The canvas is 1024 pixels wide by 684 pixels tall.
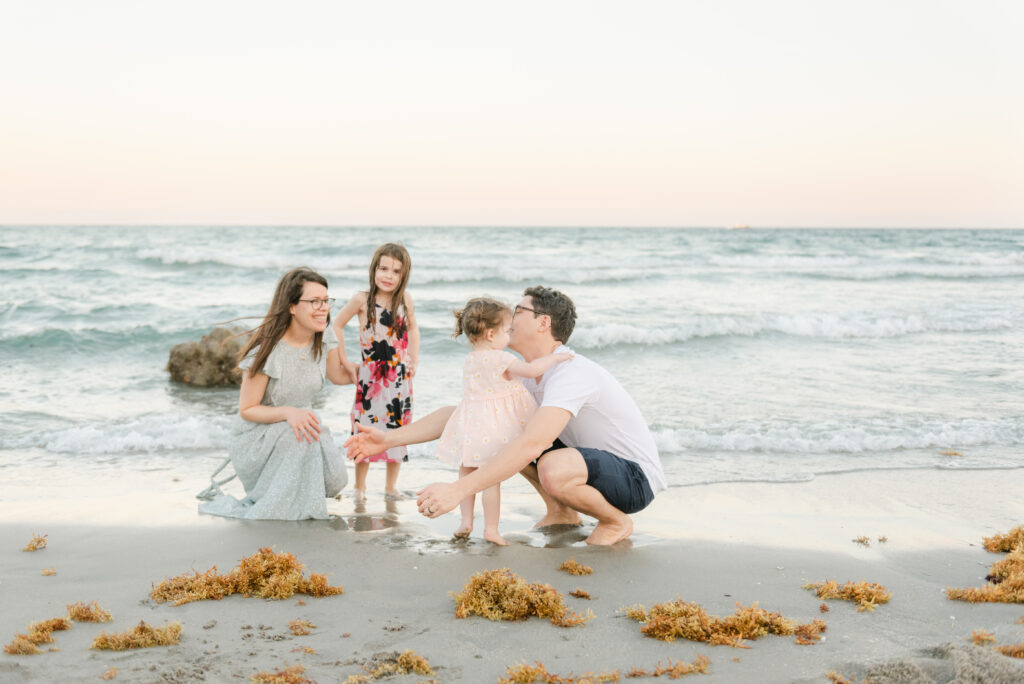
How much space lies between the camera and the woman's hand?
5.00 metres

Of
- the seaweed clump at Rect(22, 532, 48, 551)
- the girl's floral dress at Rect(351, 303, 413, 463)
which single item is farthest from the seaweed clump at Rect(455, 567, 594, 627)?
the girl's floral dress at Rect(351, 303, 413, 463)

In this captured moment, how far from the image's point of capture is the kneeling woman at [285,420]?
5078 mm

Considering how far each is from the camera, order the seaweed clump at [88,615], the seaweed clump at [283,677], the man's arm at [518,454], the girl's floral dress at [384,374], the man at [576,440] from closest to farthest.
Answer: the seaweed clump at [283,677]
the seaweed clump at [88,615]
the man's arm at [518,454]
the man at [576,440]
the girl's floral dress at [384,374]

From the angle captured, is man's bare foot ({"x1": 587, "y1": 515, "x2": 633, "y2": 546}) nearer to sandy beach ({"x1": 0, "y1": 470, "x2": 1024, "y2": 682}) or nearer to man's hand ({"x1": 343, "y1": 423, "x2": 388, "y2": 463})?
sandy beach ({"x1": 0, "y1": 470, "x2": 1024, "y2": 682})

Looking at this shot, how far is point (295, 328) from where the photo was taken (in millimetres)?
5199

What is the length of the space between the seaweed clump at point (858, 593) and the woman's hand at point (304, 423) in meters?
3.05

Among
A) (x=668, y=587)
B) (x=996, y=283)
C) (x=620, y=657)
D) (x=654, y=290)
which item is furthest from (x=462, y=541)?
(x=996, y=283)

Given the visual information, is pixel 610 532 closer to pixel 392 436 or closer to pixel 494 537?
pixel 494 537

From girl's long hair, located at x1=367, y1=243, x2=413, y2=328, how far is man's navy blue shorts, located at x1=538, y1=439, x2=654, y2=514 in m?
2.14

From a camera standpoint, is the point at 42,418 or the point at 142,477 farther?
the point at 42,418

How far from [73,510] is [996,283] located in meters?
27.4

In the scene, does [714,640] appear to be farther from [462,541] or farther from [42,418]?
[42,418]

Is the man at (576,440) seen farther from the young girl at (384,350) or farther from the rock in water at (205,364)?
the rock in water at (205,364)

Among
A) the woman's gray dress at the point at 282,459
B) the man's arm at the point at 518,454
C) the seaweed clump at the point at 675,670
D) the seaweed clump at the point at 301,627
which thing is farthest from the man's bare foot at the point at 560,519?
the seaweed clump at the point at 675,670
